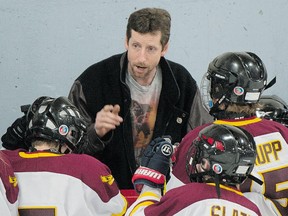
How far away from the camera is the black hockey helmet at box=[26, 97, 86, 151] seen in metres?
2.94

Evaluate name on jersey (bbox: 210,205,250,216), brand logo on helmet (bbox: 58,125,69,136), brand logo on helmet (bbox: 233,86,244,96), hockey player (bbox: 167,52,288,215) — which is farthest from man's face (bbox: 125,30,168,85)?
name on jersey (bbox: 210,205,250,216)

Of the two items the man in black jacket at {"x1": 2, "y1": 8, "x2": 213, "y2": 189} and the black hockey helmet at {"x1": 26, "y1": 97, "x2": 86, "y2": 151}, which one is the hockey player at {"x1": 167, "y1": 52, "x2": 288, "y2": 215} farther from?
the man in black jacket at {"x1": 2, "y1": 8, "x2": 213, "y2": 189}

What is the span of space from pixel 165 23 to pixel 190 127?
59cm

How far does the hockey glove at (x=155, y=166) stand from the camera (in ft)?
9.17

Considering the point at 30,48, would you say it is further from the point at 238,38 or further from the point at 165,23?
the point at 238,38

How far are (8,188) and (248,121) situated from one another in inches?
42.6

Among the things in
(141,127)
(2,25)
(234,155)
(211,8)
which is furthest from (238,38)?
(234,155)

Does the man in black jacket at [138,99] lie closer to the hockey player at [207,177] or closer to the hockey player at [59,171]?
the hockey player at [59,171]

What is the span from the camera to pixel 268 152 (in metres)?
3.04

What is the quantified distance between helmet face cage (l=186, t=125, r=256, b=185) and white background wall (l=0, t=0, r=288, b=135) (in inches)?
76.1

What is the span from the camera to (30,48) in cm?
439

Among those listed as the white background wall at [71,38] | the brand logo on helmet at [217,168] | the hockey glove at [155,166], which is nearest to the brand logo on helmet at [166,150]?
the hockey glove at [155,166]

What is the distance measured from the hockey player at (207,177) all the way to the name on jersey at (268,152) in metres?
0.36

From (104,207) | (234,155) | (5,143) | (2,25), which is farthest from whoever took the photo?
(2,25)
